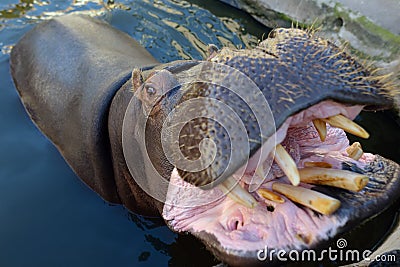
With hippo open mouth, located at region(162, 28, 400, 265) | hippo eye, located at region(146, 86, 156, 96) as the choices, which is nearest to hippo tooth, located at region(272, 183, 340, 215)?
hippo open mouth, located at region(162, 28, 400, 265)

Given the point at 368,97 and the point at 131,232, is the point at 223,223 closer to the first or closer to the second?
the point at 368,97

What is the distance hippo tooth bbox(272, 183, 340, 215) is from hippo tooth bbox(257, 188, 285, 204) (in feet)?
0.08

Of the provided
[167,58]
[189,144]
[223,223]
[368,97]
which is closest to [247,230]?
[223,223]

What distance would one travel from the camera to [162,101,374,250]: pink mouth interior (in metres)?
2.04

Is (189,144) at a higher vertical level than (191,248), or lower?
higher

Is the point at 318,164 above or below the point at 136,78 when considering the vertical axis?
above

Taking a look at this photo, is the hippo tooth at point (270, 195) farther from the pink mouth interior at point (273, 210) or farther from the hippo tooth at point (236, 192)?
the hippo tooth at point (236, 192)

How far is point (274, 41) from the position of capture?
2170 millimetres

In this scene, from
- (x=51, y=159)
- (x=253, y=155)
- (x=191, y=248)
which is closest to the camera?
(x=253, y=155)

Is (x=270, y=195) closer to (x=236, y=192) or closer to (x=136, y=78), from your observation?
(x=236, y=192)

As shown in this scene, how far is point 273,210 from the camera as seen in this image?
221 cm

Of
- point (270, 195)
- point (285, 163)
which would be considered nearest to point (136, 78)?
point (270, 195)

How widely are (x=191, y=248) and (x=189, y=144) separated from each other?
1.75 meters

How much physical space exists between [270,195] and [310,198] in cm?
18
